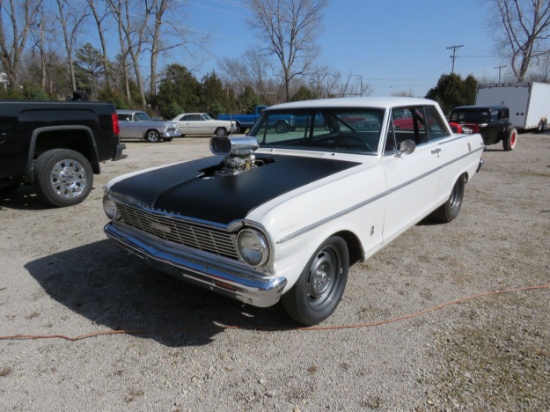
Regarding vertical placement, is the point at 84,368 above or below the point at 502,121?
below

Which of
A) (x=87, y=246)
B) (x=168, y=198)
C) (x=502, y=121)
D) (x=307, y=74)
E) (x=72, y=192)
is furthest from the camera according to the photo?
(x=307, y=74)

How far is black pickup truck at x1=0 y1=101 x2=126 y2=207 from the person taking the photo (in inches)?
205

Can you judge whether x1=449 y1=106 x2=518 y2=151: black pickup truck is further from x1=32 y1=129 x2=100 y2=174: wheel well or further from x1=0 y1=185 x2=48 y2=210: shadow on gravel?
x1=0 y1=185 x2=48 y2=210: shadow on gravel

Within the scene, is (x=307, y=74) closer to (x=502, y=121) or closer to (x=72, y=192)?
(x=502, y=121)

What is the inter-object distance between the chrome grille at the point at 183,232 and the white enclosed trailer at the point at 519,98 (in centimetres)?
2129

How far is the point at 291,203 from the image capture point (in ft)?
8.10

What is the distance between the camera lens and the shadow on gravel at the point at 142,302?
2902mm

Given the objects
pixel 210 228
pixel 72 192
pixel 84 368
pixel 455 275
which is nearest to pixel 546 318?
pixel 455 275

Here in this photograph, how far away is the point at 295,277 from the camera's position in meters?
2.52

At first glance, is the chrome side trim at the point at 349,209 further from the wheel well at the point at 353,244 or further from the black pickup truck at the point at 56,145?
the black pickup truck at the point at 56,145

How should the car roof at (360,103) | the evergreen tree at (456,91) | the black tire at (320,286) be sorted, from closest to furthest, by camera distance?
the black tire at (320,286) → the car roof at (360,103) → the evergreen tree at (456,91)

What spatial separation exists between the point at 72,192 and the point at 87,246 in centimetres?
201

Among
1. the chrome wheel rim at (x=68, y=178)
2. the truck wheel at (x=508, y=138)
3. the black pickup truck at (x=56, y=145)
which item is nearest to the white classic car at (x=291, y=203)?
the black pickup truck at (x=56, y=145)

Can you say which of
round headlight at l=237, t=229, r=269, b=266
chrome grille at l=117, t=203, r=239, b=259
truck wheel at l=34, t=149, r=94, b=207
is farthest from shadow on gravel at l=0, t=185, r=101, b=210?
round headlight at l=237, t=229, r=269, b=266
